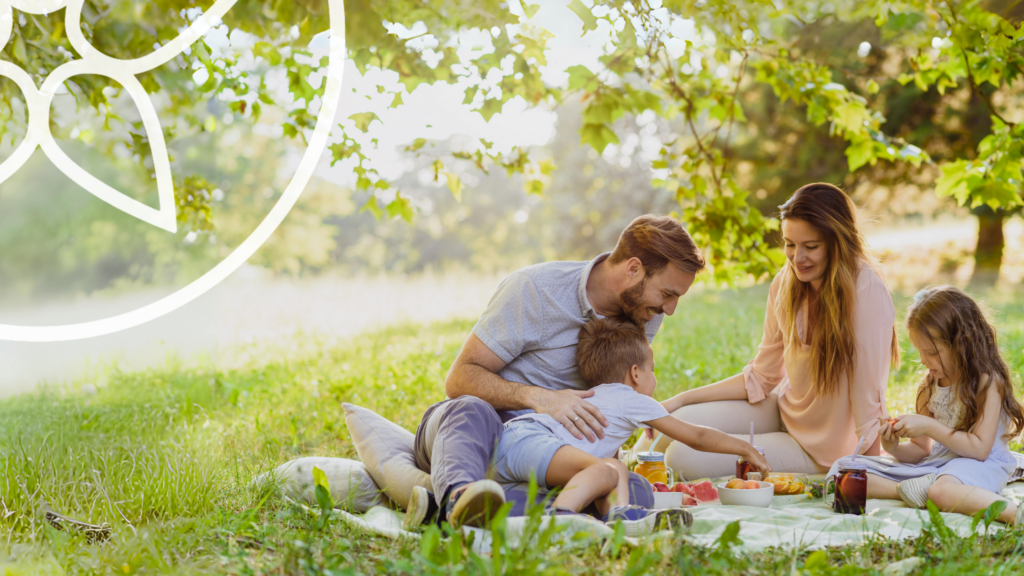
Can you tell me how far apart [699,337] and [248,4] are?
15.4 feet

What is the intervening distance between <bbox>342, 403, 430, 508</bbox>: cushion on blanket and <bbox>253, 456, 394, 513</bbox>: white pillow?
55 mm

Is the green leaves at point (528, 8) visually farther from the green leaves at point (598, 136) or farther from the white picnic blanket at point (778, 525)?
the white picnic blanket at point (778, 525)

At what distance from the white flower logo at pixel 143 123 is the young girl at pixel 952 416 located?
2.99 meters

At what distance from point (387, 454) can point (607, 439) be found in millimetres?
861

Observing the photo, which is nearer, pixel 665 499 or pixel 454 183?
pixel 665 499

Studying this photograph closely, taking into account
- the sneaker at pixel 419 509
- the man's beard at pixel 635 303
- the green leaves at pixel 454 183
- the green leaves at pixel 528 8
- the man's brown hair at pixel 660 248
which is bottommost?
the sneaker at pixel 419 509

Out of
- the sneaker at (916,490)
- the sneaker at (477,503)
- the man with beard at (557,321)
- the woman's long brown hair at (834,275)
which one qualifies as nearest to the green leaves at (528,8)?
the man with beard at (557,321)

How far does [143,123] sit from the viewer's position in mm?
4457

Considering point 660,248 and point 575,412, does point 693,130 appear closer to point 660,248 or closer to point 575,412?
point 660,248

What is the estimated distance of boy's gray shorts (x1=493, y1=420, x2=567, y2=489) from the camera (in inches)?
99.9

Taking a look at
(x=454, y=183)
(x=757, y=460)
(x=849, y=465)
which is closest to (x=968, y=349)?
(x=849, y=465)

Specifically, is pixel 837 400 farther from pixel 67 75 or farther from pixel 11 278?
pixel 11 278

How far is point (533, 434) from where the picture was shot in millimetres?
2611

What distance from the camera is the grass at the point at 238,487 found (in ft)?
6.50
